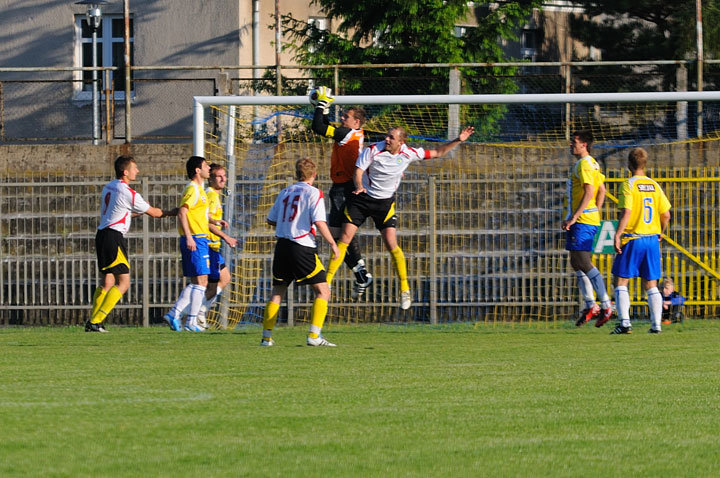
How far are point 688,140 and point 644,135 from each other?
1.89m

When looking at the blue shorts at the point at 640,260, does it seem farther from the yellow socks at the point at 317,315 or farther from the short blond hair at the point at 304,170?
the short blond hair at the point at 304,170

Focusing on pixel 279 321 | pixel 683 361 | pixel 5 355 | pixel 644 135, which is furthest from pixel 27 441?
pixel 644 135

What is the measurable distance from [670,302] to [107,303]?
25.4 feet

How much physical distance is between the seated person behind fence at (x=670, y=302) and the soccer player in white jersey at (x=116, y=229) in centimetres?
706

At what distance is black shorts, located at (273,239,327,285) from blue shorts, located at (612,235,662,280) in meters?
3.88

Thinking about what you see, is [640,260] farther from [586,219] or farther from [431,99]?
[431,99]

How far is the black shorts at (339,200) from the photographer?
1326cm

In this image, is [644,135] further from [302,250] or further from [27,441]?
[27,441]

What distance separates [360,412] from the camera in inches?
252

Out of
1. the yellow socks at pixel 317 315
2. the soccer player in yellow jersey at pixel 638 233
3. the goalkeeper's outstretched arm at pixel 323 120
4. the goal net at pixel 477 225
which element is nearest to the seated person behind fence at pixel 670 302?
the goal net at pixel 477 225

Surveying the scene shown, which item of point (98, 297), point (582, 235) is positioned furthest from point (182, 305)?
point (582, 235)

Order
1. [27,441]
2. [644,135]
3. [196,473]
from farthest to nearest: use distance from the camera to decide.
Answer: [644,135]
[27,441]
[196,473]

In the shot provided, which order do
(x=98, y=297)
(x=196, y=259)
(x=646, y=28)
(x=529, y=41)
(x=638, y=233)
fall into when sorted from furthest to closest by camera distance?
(x=529, y=41)
(x=646, y=28)
(x=196, y=259)
(x=98, y=297)
(x=638, y=233)

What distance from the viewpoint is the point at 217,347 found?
11258mm
